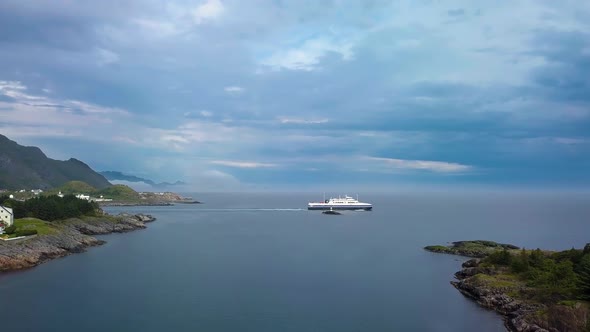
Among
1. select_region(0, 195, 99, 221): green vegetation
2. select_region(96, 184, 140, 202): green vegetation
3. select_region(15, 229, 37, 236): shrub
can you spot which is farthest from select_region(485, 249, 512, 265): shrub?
select_region(96, 184, 140, 202): green vegetation

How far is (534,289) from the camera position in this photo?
3291 cm

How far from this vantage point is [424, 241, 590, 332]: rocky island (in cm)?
2744

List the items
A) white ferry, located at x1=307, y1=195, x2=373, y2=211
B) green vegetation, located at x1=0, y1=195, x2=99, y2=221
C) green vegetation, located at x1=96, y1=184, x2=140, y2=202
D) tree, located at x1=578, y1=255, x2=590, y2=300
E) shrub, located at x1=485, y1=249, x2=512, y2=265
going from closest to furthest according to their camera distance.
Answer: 1. tree, located at x1=578, y1=255, x2=590, y2=300
2. shrub, located at x1=485, y1=249, x2=512, y2=265
3. green vegetation, located at x1=0, y1=195, x2=99, y2=221
4. white ferry, located at x1=307, y1=195, x2=373, y2=211
5. green vegetation, located at x1=96, y1=184, x2=140, y2=202

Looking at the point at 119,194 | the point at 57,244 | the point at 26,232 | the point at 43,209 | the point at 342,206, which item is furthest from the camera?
the point at 119,194

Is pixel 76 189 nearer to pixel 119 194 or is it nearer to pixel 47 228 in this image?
pixel 119 194

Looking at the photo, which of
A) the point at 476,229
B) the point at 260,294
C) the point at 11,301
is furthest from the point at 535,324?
the point at 476,229

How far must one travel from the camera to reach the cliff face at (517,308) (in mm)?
26766

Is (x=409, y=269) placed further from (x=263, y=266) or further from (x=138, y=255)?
(x=138, y=255)

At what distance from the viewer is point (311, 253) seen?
58906 mm

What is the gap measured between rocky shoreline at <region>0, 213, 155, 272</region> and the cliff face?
1848 inches

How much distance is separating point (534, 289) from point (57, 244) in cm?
5634

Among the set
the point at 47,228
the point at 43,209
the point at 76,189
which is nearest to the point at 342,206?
the point at 43,209

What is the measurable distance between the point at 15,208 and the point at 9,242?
24727 millimetres

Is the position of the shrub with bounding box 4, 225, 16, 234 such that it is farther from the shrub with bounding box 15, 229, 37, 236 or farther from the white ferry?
the white ferry
